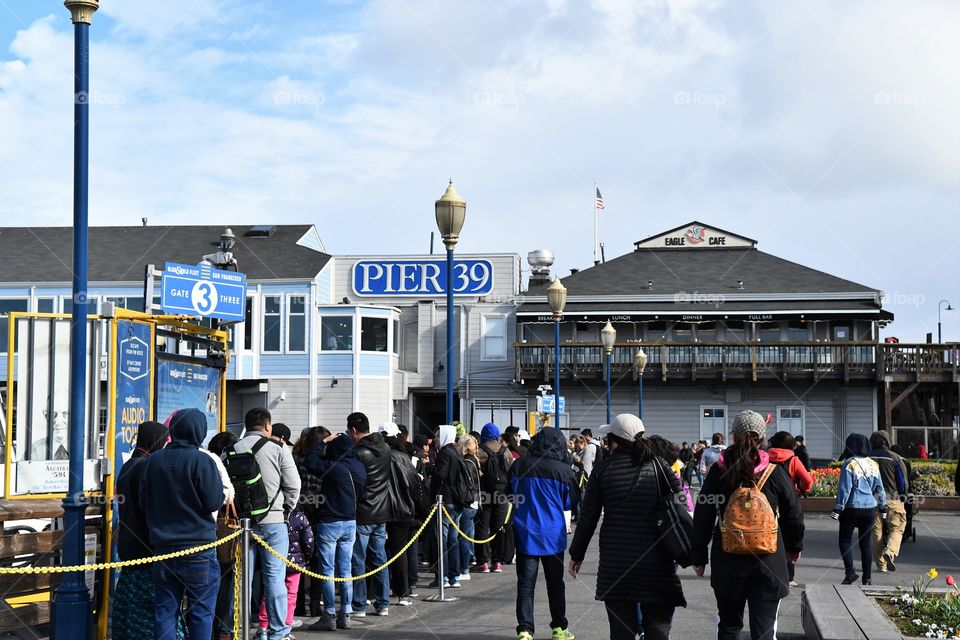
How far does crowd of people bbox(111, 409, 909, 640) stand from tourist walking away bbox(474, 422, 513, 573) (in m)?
0.56

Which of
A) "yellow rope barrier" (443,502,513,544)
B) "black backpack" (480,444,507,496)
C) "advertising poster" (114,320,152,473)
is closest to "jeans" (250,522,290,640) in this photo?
"advertising poster" (114,320,152,473)

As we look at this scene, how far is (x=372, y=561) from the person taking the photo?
39.3ft

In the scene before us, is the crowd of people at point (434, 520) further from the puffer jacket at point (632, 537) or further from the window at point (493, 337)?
the window at point (493, 337)

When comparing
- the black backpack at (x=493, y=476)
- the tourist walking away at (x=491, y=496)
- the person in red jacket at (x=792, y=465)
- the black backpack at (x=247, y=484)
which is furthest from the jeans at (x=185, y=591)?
the black backpack at (x=493, y=476)

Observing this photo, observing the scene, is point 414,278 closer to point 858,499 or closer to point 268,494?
point 268,494

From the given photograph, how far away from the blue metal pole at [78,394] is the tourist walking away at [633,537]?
3579 mm

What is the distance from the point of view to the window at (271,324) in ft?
147

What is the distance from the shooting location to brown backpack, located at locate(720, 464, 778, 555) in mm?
7523

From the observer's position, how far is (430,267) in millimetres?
10969

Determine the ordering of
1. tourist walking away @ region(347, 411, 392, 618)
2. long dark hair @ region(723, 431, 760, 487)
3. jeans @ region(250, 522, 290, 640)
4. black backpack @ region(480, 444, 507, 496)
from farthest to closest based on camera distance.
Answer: black backpack @ region(480, 444, 507, 496) → tourist walking away @ region(347, 411, 392, 618) → jeans @ region(250, 522, 290, 640) → long dark hair @ region(723, 431, 760, 487)

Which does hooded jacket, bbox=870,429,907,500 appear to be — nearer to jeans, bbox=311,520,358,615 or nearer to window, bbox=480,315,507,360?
jeans, bbox=311,520,358,615

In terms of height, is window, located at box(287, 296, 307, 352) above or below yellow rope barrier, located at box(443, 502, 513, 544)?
above

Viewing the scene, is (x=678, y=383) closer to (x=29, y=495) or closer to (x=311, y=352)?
(x=311, y=352)

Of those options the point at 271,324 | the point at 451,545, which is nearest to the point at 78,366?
the point at 451,545
